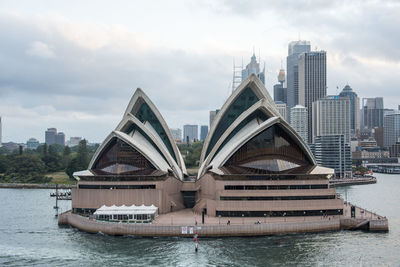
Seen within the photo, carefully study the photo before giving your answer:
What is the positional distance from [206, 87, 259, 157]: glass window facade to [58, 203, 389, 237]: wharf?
59.1 feet

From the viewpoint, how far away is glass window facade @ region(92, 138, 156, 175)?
2111 inches

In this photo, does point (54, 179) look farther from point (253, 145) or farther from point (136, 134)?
point (253, 145)

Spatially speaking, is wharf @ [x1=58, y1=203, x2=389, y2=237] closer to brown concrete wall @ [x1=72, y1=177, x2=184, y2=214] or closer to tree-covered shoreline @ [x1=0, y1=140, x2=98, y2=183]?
brown concrete wall @ [x1=72, y1=177, x2=184, y2=214]

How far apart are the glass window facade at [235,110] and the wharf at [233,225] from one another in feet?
59.1

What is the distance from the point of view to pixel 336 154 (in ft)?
442

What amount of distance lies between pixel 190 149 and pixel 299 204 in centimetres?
11575

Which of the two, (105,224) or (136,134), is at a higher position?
(136,134)

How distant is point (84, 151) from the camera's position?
112812 mm

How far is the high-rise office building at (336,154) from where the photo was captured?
134m

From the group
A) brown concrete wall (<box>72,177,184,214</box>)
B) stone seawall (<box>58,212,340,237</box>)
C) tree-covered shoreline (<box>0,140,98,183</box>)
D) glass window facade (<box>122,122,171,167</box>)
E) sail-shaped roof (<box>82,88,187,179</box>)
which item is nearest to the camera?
stone seawall (<box>58,212,340,237</box>)

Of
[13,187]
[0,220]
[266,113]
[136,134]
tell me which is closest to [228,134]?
[266,113]

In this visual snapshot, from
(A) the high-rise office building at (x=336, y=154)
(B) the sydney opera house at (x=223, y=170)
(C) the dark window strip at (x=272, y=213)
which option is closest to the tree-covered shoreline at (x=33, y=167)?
(B) the sydney opera house at (x=223, y=170)

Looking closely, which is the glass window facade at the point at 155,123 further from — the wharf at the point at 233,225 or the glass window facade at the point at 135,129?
the wharf at the point at 233,225

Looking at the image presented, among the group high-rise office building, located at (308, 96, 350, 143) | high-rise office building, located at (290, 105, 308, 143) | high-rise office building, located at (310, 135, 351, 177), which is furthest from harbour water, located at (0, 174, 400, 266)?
high-rise office building, located at (308, 96, 350, 143)
